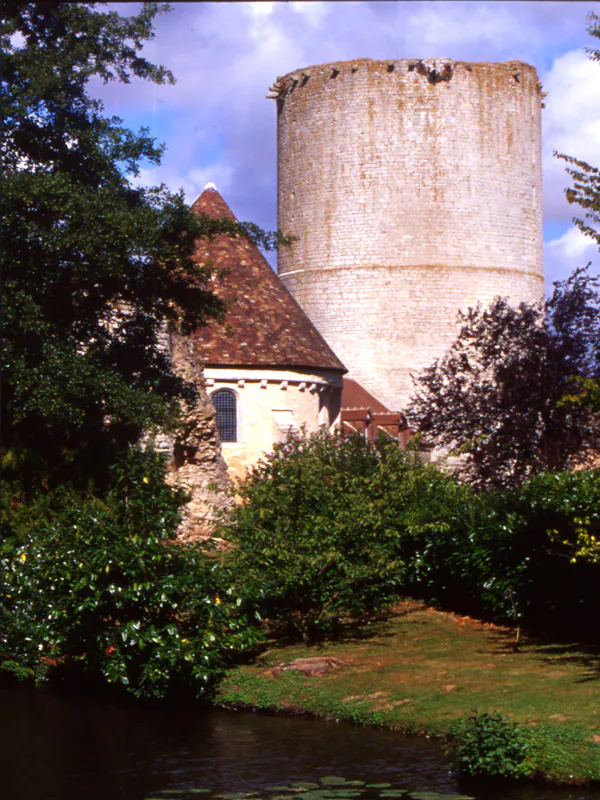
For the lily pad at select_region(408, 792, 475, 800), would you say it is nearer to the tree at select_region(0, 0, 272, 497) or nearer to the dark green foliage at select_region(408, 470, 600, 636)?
the dark green foliage at select_region(408, 470, 600, 636)

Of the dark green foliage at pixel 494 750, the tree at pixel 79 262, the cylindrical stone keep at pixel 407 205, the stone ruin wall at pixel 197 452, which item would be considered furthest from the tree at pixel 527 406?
the cylindrical stone keep at pixel 407 205

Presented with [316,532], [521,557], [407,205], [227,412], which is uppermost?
[407,205]

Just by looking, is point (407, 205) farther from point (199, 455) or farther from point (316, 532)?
point (316, 532)

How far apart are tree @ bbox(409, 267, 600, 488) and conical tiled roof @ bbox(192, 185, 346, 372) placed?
19.1 feet

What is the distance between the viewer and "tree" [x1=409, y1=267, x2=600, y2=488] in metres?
25.8

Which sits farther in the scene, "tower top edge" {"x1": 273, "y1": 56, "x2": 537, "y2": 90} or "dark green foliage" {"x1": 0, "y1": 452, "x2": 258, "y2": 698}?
"tower top edge" {"x1": 273, "y1": 56, "x2": 537, "y2": 90}

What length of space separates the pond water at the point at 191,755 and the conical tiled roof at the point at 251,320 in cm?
1769

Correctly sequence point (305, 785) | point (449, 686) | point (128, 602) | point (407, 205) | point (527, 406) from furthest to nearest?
point (407, 205) → point (527, 406) → point (128, 602) → point (449, 686) → point (305, 785)

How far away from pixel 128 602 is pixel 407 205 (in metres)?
35.7

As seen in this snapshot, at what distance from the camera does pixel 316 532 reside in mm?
17094

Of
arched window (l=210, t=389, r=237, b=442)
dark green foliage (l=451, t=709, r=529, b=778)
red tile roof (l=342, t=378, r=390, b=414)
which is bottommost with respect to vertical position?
dark green foliage (l=451, t=709, r=529, b=778)

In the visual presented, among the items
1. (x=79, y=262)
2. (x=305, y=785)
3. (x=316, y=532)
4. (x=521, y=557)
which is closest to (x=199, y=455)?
(x=79, y=262)

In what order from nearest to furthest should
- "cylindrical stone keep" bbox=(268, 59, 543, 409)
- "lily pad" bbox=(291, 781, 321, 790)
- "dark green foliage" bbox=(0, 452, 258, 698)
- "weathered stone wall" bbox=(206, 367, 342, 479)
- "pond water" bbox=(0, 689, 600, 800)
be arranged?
"lily pad" bbox=(291, 781, 321, 790)
"pond water" bbox=(0, 689, 600, 800)
"dark green foliage" bbox=(0, 452, 258, 698)
"weathered stone wall" bbox=(206, 367, 342, 479)
"cylindrical stone keep" bbox=(268, 59, 543, 409)

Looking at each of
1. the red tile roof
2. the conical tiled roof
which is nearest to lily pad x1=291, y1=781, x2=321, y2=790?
the conical tiled roof
